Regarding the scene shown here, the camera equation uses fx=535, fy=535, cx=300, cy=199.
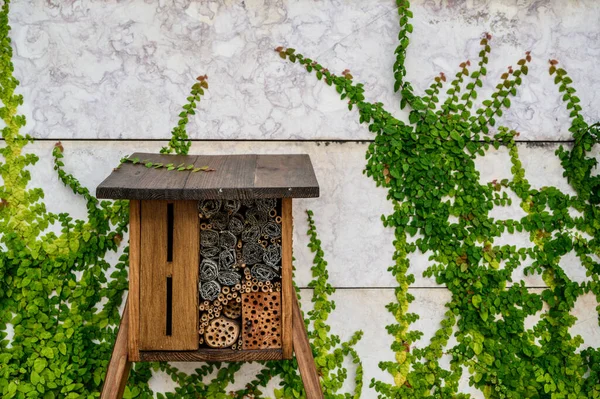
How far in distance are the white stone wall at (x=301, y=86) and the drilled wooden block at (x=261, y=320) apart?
516mm

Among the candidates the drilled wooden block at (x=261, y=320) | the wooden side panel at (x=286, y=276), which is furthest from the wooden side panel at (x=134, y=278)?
the wooden side panel at (x=286, y=276)

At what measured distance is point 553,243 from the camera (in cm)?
238

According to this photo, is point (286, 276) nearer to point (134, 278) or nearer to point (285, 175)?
point (285, 175)

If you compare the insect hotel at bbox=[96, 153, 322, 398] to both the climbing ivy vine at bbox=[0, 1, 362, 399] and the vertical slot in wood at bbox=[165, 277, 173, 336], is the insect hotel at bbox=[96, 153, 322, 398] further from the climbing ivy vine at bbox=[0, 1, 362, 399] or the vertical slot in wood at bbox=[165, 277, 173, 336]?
the climbing ivy vine at bbox=[0, 1, 362, 399]

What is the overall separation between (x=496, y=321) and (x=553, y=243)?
0.43 m

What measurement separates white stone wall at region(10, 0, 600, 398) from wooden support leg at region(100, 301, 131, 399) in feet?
1.64

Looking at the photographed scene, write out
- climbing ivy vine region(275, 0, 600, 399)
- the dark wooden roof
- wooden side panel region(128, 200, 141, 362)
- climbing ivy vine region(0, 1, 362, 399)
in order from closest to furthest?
1. the dark wooden roof
2. wooden side panel region(128, 200, 141, 362)
3. climbing ivy vine region(0, 1, 362, 399)
4. climbing ivy vine region(275, 0, 600, 399)

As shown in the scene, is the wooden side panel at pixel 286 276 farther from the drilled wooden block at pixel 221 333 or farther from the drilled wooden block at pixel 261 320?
the drilled wooden block at pixel 221 333

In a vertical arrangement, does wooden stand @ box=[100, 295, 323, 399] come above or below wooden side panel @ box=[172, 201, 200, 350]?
below

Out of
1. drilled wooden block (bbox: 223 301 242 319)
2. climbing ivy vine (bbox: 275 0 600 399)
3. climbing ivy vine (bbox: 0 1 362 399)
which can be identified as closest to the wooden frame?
drilled wooden block (bbox: 223 301 242 319)

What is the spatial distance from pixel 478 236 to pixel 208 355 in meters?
1.28

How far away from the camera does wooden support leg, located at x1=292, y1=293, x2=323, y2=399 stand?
1.84m

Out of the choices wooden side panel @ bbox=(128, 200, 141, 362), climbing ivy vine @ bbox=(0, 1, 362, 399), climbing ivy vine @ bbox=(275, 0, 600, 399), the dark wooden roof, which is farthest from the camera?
climbing ivy vine @ bbox=(275, 0, 600, 399)

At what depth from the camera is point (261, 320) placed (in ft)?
5.98
